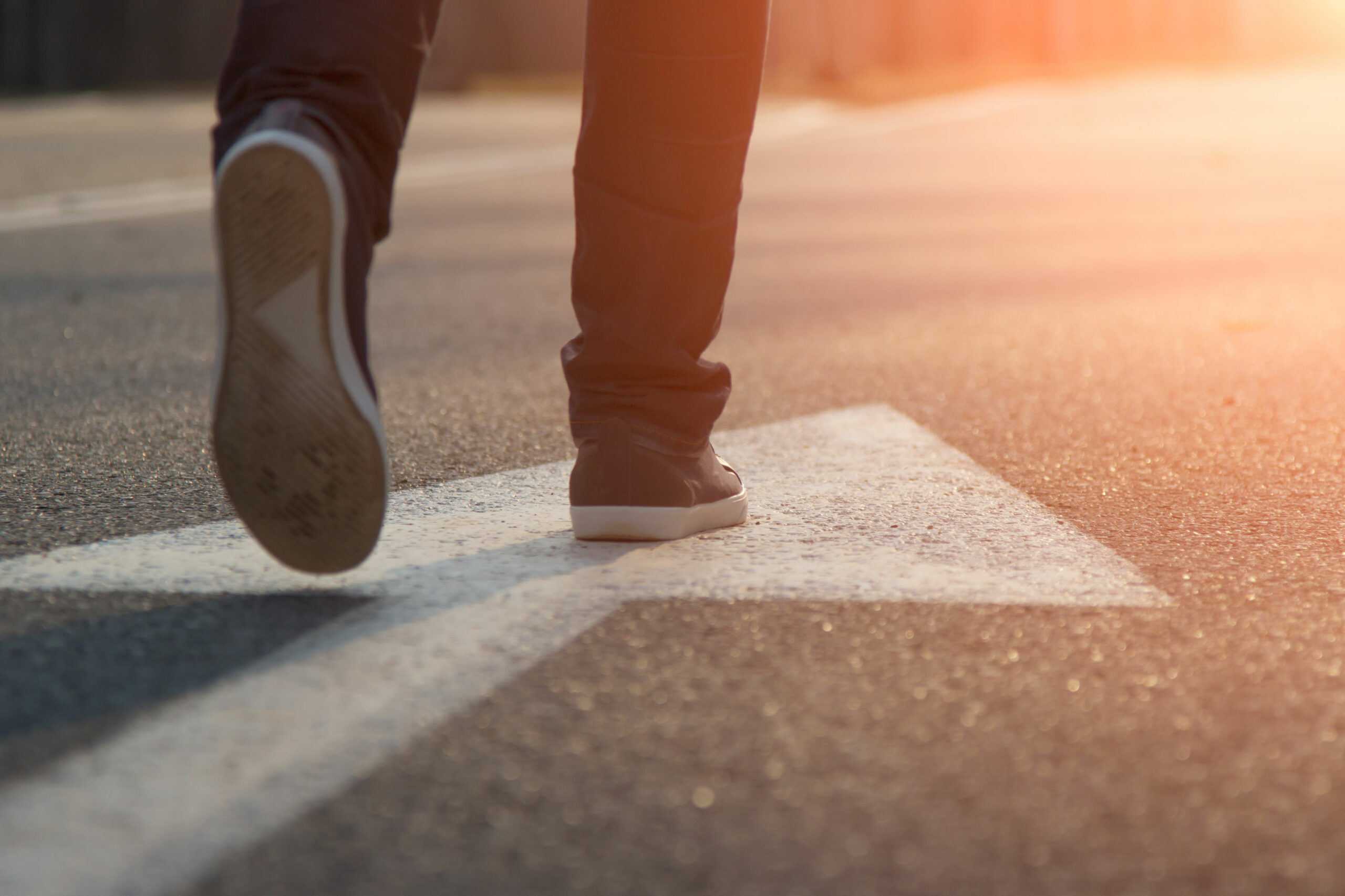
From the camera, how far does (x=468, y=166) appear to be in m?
9.05

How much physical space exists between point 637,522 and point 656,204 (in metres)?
0.37

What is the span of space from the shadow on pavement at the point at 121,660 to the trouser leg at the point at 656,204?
1.50 ft

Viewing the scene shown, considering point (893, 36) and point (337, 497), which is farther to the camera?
point (893, 36)

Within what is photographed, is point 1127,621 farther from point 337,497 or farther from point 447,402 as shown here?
point 447,402

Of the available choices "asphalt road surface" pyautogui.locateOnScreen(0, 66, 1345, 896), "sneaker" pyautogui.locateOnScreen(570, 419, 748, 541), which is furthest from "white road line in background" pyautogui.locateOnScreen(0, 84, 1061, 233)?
"sneaker" pyautogui.locateOnScreen(570, 419, 748, 541)

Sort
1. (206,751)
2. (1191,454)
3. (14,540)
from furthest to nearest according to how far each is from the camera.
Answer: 1. (1191,454)
2. (14,540)
3. (206,751)

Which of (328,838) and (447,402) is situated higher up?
(328,838)

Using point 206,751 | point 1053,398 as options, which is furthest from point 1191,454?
point 206,751

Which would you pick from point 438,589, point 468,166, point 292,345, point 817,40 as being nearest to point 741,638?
point 438,589

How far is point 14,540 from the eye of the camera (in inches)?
69.4

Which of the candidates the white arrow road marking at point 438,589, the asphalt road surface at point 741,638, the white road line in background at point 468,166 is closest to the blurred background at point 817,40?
the white road line in background at point 468,166

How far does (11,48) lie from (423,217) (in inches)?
660

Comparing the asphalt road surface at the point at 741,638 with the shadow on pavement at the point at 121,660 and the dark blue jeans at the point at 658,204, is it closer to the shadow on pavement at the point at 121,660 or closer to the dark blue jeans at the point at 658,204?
the shadow on pavement at the point at 121,660

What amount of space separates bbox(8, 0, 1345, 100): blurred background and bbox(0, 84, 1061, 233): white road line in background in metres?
3.39
